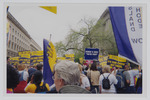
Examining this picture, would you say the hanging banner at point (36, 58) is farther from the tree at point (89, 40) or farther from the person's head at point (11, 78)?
the tree at point (89, 40)

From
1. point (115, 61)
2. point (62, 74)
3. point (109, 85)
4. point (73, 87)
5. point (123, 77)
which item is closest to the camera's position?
point (73, 87)

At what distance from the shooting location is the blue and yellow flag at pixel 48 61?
13.2 feet

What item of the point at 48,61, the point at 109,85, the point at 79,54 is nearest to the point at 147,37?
the point at 109,85

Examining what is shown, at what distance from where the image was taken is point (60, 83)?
6.15 ft

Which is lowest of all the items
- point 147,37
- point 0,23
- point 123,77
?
point 123,77

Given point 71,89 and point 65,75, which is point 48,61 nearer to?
point 65,75

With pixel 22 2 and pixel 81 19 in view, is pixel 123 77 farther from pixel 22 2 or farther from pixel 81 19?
pixel 81 19

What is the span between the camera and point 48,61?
13.6 feet

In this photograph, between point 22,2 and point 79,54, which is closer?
point 22,2

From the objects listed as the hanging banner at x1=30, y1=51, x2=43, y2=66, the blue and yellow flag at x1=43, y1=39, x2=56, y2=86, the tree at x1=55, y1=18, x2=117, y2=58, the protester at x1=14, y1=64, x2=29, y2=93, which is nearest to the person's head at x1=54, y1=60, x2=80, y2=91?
the blue and yellow flag at x1=43, y1=39, x2=56, y2=86

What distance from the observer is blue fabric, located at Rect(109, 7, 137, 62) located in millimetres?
2809

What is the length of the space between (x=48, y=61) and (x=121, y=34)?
1.99 meters

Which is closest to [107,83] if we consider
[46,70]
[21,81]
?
[46,70]

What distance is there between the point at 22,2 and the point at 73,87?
2.65 meters
